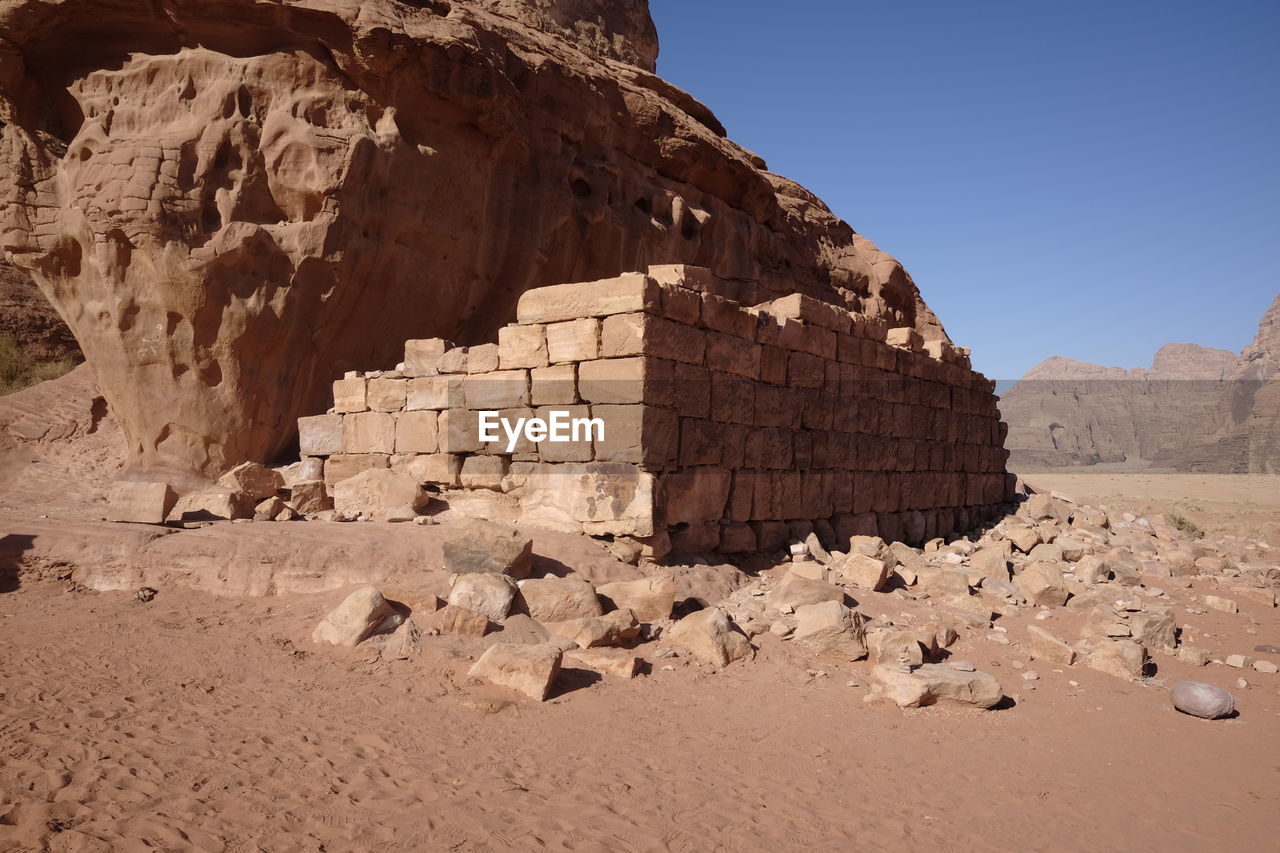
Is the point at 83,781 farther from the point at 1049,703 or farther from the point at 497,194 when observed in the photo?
the point at 497,194

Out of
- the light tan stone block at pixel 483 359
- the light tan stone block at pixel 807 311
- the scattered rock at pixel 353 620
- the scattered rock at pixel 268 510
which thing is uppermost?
the light tan stone block at pixel 807 311

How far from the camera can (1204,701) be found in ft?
17.6

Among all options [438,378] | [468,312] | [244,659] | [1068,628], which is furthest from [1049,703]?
[468,312]

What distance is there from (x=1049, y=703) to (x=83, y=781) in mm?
5369

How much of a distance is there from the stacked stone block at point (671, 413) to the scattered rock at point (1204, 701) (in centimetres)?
357

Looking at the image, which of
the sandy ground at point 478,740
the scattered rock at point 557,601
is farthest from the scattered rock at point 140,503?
the scattered rock at point 557,601

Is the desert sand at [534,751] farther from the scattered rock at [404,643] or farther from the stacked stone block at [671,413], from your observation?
the stacked stone block at [671,413]

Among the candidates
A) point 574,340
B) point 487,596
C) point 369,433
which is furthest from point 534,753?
point 369,433

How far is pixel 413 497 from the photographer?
7871 mm

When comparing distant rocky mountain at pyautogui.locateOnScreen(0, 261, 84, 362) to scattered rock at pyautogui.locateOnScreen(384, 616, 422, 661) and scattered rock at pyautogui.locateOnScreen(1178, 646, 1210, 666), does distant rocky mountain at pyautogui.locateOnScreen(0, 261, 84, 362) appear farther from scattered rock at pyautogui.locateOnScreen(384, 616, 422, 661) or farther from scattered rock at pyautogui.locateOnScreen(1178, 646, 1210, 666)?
scattered rock at pyautogui.locateOnScreen(1178, 646, 1210, 666)

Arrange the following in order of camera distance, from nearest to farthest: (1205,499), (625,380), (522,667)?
(522,667), (625,380), (1205,499)

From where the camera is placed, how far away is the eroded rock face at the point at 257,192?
1016 centimetres

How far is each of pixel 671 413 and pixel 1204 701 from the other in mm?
4176

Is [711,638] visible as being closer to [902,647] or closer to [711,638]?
[711,638]
